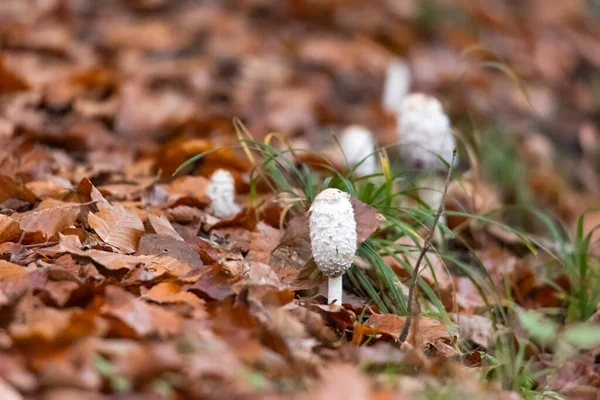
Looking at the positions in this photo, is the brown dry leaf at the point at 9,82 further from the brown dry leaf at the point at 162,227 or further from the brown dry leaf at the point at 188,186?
the brown dry leaf at the point at 162,227

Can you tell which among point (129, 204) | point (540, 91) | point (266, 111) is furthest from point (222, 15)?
point (129, 204)

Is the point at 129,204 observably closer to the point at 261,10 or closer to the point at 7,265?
the point at 7,265

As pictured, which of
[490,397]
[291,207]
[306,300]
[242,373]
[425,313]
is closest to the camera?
[242,373]

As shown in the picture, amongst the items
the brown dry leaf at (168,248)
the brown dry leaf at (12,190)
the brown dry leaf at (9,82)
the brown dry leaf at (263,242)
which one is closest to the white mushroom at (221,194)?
the brown dry leaf at (263,242)

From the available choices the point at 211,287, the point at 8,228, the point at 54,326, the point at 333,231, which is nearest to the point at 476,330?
the point at 333,231

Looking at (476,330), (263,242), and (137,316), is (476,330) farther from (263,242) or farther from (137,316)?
(137,316)

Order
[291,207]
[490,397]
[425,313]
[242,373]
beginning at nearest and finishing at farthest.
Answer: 1. [242,373]
2. [490,397]
3. [425,313]
4. [291,207]
